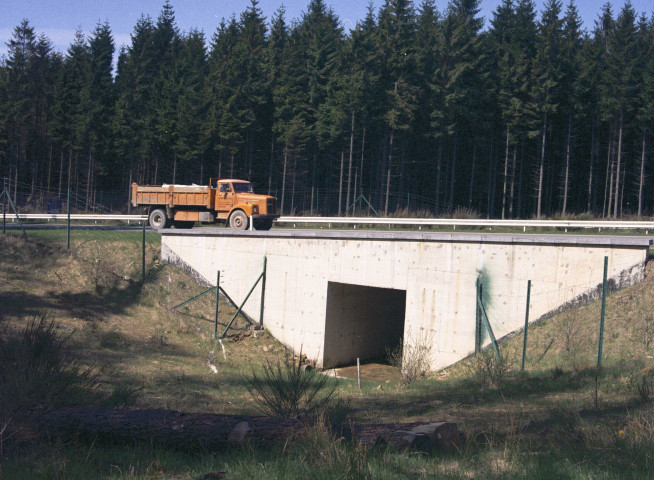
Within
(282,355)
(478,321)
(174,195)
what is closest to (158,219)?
(174,195)

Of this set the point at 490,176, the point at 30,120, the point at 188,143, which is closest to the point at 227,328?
the point at 188,143

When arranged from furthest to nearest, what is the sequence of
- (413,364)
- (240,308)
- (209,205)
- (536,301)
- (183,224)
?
(183,224)
(209,205)
(240,308)
(536,301)
(413,364)

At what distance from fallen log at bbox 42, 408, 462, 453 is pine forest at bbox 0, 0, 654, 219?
3524cm

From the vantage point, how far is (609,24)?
56938mm

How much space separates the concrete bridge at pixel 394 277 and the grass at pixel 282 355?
0.78m

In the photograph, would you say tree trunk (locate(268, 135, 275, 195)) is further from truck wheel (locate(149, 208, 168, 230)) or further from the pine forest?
truck wheel (locate(149, 208, 168, 230))

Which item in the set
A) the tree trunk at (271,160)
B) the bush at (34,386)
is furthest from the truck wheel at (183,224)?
the tree trunk at (271,160)

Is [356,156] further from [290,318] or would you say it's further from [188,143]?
[290,318]

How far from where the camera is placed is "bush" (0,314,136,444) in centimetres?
619

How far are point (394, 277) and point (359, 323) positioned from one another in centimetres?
402

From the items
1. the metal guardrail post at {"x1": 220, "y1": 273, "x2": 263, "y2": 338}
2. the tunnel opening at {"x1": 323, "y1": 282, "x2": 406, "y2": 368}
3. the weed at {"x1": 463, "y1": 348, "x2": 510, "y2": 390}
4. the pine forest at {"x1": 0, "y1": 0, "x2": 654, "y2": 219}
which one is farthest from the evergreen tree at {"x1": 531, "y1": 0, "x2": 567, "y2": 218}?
the weed at {"x1": 463, "y1": 348, "x2": 510, "y2": 390}

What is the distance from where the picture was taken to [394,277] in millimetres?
18625

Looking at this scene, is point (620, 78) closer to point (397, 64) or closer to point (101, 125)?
point (397, 64)

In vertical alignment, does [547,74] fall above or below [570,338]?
above
